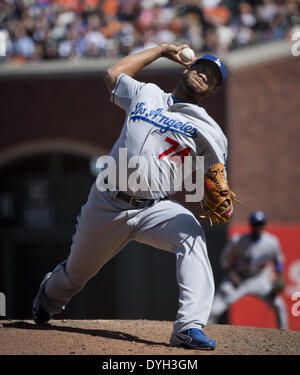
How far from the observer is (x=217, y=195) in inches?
179

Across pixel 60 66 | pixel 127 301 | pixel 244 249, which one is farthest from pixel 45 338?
pixel 60 66

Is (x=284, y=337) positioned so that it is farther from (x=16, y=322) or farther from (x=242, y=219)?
(x=242, y=219)

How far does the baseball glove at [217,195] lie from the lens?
4.48 meters

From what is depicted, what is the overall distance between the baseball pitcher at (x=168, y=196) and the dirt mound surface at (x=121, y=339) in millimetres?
297

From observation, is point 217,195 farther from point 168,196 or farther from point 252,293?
point 252,293

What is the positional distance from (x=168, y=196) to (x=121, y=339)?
3.36 feet

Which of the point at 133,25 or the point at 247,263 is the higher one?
the point at 133,25

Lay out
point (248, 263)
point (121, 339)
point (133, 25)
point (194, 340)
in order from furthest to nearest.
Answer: point (133, 25)
point (248, 263)
point (121, 339)
point (194, 340)

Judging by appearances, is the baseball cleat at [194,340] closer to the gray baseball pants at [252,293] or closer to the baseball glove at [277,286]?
the baseball glove at [277,286]

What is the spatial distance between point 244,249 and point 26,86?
5608 mm

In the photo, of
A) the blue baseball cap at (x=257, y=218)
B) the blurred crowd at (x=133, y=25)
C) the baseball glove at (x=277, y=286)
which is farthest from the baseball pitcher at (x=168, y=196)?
the blurred crowd at (x=133, y=25)

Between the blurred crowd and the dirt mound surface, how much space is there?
7.52m

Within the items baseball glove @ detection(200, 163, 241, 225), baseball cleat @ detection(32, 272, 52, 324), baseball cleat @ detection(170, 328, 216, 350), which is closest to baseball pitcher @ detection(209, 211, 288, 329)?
baseball cleat @ detection(32, 272, 52, 324)

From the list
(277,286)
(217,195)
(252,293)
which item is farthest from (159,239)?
(252,293)
